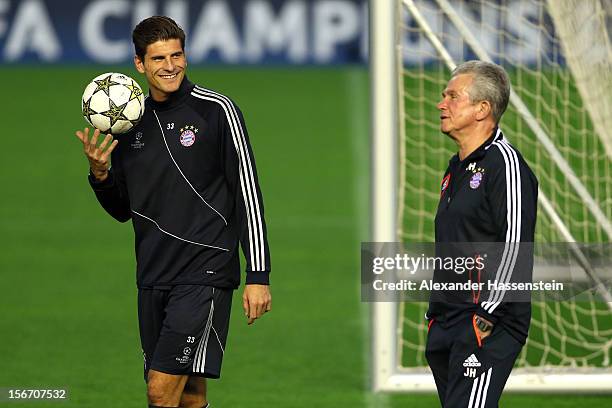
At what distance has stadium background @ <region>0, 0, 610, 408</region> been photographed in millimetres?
8500

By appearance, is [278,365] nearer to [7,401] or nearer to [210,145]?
[7,401]

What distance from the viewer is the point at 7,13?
89.1 ft

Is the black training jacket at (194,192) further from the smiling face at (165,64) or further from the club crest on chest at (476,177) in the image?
the club crest on chest at (476,177)

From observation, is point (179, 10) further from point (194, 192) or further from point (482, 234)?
point (482, 234)

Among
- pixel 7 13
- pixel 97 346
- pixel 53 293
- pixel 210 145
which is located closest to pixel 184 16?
pixel 7 13

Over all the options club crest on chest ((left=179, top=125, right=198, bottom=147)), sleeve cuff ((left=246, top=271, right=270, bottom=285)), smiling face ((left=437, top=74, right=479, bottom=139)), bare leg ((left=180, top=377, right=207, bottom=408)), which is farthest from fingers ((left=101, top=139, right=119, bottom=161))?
smiling face ((left=437, top=74, right=479, bottom=139))

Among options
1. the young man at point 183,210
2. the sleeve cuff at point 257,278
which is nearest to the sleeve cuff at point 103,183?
the young man at point 183,210

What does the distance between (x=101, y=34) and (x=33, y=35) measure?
4.51ft

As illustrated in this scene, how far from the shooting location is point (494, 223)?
16.6 ft

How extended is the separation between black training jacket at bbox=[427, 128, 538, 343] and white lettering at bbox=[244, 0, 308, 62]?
22.5 meters

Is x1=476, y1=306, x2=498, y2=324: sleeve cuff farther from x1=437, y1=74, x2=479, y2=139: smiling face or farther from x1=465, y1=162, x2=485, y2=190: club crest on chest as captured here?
x1=437, y1=74, x2=479, y2=139: smiling face

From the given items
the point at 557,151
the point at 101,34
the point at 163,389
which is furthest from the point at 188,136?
the point at 101,34

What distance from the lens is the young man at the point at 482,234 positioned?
502cm

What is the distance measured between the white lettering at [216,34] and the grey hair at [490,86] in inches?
884
